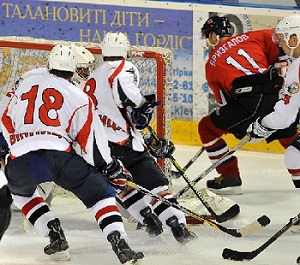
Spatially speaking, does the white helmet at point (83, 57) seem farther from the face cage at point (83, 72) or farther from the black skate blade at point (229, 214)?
the black skate blade at point (229, 214)

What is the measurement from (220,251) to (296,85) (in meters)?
0.80

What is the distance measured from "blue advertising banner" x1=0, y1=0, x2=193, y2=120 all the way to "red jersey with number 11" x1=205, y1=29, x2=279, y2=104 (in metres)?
1.11

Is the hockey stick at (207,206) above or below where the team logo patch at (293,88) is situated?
below

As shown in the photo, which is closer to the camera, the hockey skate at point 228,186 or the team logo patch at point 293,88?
the team logo patch at point 293,88

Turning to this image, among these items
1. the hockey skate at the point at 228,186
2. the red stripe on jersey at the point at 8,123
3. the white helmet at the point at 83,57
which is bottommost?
the hockey skate at the point at 228,186

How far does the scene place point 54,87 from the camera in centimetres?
470

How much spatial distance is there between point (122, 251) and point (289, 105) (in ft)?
3.36

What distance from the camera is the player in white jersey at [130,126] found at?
522 centimetres

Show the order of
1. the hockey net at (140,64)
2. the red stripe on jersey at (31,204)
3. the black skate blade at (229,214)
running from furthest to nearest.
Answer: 1. the hockey net at (140,64)
2. the black skate blade at (229,214)
3. the red stripe on jersey at (31,204)

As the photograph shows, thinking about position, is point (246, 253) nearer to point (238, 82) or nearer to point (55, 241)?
point (55, 241)

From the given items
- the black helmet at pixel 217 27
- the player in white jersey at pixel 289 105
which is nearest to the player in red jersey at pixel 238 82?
the black helmet at pixel 217 27

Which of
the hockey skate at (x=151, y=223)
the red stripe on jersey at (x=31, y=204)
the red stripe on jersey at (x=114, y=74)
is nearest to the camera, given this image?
the red stripe on jersey at (x=31, y=204)

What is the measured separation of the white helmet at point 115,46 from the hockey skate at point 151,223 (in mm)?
719

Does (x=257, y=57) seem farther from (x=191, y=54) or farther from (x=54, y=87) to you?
(x=54, y=87)
